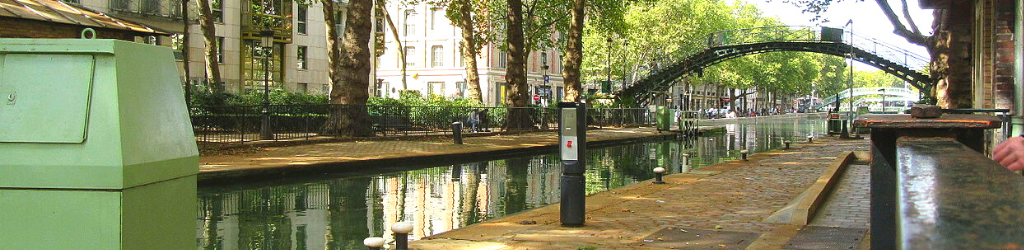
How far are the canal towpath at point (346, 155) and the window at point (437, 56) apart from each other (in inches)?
1513

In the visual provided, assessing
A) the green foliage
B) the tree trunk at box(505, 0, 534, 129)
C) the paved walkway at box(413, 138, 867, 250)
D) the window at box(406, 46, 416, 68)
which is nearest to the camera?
the paved walkway at box(413, 138, 867, 250)

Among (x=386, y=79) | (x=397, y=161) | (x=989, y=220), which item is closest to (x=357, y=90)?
(x=397, y=161)

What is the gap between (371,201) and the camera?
38.2ft

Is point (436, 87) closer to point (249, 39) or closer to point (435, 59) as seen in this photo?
point (435, 59)

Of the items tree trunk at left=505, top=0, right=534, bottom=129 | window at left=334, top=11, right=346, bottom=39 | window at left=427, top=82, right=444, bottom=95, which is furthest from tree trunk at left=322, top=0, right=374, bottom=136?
window at left=427, top=82, right=444, bottom=95

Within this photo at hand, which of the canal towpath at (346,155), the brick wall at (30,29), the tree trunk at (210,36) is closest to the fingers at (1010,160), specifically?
the canal towpath at (346,155)

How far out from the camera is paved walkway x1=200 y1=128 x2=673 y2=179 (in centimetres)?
1533

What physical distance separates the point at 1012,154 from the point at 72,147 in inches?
120

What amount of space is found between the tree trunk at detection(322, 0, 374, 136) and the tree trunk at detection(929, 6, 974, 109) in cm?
1492

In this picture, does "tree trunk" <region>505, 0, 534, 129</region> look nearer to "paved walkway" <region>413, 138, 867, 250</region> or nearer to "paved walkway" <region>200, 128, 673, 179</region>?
"paved walkway" <region>200, 128, 673, 179</region>

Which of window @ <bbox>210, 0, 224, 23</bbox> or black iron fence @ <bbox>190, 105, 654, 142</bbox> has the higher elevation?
window @ <bbox>210, 0, 224, 23</bbox>

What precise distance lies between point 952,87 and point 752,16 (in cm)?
6911

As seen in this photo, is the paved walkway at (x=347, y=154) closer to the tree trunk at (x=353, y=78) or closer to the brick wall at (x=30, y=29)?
the tree trunk at (x=353, y=78)

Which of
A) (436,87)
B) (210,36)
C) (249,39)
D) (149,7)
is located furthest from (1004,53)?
(436,87)
